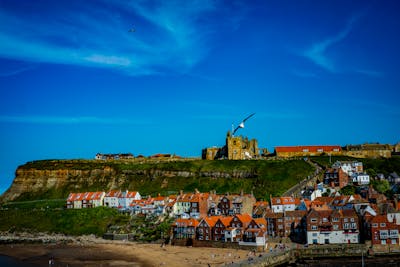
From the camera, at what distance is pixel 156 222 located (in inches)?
3364

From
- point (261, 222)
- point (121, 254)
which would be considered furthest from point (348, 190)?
point (121, 254)

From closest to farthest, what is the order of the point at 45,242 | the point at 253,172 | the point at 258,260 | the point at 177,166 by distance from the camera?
the point at 258,260, the point at 45,242, the point at 253,172, the point at 177,166

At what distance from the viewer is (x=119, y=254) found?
6819cm

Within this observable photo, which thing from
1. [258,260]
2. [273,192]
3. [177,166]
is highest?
[177,166]

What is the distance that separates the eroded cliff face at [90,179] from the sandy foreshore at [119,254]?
35.9 m

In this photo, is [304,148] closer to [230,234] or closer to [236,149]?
[236,149]

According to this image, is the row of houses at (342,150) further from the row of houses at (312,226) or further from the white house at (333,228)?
the white house at (333,228)

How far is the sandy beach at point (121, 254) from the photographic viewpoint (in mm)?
61219

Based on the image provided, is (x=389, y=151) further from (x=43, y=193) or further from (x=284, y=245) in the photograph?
(x=43, y=193)

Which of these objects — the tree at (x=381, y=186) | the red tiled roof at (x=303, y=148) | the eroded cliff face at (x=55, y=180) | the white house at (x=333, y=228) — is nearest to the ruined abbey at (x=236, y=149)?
the red tiled roof at (x=303, y=148)

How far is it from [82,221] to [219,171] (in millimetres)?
35761

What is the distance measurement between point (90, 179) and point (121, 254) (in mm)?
60346

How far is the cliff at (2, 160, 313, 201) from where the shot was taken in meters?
103

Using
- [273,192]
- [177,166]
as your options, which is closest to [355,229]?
[273,192]
